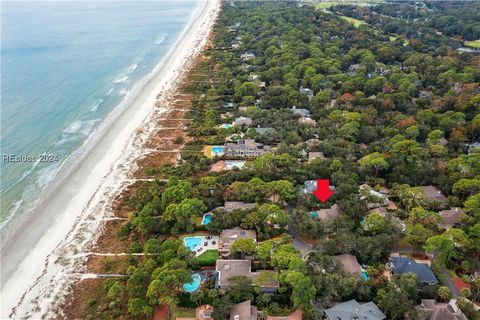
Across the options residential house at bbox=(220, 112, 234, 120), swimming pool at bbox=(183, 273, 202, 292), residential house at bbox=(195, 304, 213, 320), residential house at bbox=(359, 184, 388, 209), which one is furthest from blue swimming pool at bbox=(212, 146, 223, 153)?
residential house at bbox=(195, 304, 213, 320)

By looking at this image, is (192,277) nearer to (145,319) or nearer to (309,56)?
(145,319)

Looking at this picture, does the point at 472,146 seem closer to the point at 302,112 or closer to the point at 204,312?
the point at 302,112

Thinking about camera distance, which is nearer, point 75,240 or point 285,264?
point 285,264

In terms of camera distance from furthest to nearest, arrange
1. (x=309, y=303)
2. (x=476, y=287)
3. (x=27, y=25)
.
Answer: (x=27, y=25) → (x=476, y=287) → (x=309, y=303)

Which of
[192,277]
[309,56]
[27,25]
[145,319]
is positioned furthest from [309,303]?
[27,25]

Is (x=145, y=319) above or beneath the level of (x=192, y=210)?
beneath

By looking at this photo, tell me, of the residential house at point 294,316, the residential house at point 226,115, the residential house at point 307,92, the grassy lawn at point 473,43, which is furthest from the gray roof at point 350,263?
the grassy lawn at point 473,43

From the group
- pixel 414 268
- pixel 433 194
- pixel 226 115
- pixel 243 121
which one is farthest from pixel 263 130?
pixel 414 268

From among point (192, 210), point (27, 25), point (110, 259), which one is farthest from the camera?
point (27, 25)
